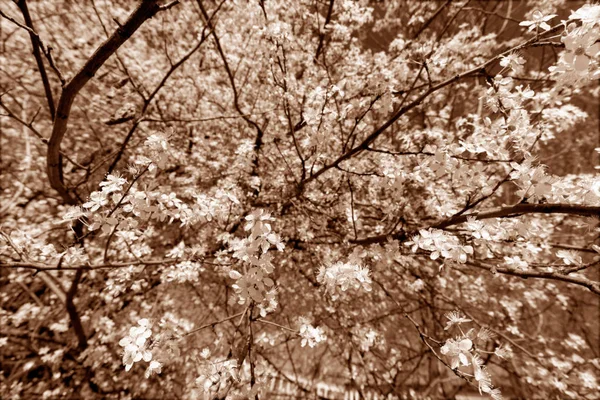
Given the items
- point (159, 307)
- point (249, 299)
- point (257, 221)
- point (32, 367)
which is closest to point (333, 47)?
point (257, 221)

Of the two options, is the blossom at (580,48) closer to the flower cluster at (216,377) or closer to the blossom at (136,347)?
the flower cluster at (216,377)

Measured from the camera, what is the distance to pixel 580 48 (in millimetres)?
1599

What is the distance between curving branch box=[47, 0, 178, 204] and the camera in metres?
1.66

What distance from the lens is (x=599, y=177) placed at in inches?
68.9

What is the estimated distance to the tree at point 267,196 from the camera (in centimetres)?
219

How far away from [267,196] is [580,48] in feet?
11.6

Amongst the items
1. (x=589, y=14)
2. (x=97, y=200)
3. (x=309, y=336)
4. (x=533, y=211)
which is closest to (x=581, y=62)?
(x=589, y=14)

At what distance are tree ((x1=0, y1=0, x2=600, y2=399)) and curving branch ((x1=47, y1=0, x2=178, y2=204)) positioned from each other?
0.01 meters

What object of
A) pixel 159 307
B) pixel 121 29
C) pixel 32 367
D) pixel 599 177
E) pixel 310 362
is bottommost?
pixel 310 362

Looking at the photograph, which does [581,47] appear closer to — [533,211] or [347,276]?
[533,211]

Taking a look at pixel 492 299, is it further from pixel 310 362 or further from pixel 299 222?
pixel 299 222

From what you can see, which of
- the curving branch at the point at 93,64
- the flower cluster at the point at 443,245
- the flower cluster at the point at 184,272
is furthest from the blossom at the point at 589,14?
the flower cluster at the point at 184,272

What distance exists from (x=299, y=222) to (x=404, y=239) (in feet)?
6.57

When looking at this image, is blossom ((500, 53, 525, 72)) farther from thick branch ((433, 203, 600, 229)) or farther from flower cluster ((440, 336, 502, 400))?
flower cluster ((440, 336, 502, 400))
